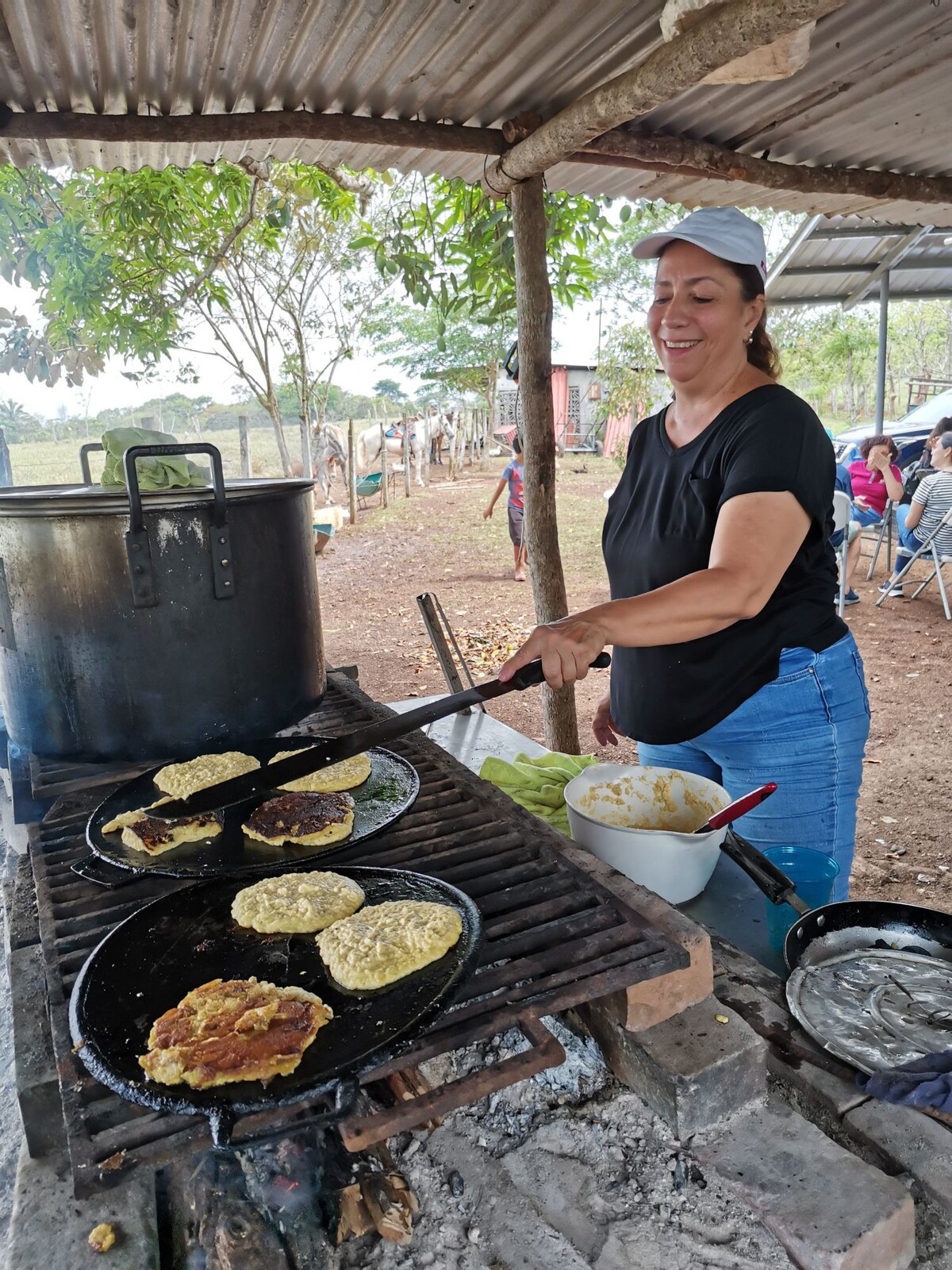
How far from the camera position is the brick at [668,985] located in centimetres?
160

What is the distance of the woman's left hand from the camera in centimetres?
196

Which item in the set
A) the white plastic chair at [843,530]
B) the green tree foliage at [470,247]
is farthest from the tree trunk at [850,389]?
the green tree foliage at [470,247]

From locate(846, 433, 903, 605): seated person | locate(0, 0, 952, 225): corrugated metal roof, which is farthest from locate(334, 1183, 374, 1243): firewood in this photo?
locate(846, 433, 903, 605): seated person

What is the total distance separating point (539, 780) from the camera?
290 centimetres

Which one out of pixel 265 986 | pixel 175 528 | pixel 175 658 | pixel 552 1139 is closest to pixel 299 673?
pixel 175 658

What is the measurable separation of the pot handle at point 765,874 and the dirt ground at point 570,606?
8.81 feet

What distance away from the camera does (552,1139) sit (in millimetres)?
1738

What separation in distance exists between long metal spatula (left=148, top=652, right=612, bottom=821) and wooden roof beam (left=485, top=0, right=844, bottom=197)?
173cm

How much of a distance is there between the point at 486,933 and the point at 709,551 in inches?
48.9

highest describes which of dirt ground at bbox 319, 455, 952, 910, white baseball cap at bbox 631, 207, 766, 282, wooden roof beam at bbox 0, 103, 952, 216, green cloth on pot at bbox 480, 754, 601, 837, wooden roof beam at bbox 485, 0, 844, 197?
wooden roof beam at bbox 0, 103, 952, 216

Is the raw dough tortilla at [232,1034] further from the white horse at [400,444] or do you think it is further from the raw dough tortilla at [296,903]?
the white horse at [400,444]

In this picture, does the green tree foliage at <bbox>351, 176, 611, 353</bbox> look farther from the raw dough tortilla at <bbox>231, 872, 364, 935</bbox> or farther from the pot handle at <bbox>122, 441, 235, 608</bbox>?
the raw dough tortilla at <bbox>231, 872, 364, 935</bbox>

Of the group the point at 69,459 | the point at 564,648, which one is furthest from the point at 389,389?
the point at 564,648

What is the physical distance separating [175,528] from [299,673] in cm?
61
